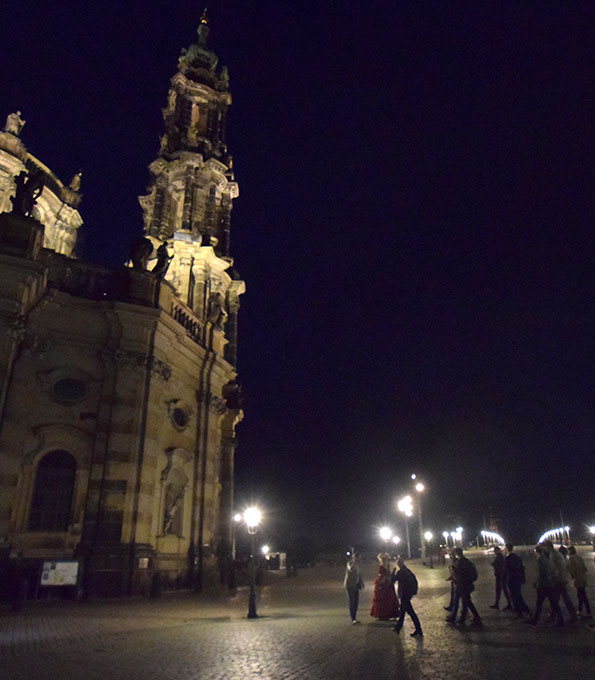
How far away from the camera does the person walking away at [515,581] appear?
1317 centimetres

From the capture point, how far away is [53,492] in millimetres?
18656

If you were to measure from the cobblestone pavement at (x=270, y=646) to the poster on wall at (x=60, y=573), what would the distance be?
74 cm

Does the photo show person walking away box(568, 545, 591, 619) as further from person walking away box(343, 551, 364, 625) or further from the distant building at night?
the distant building at night

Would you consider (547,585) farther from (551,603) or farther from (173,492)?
(173,492)

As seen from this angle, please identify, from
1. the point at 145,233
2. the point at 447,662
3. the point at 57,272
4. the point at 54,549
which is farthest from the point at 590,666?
A: the point at 145,233

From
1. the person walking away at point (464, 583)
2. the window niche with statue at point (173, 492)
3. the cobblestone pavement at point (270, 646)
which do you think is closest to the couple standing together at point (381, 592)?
the cobblestone pavement at point (270, 646)

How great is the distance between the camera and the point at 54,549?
59.0 feet

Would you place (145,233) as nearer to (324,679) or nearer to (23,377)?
(23,377)

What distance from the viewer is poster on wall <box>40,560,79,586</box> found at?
15328 mm

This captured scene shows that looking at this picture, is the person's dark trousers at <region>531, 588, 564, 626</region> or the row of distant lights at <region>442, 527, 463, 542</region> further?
the row of distant lights at <region>442, 527, 463, 542</region>

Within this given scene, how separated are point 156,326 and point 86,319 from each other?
106 inches

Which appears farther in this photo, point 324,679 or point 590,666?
point 590,666

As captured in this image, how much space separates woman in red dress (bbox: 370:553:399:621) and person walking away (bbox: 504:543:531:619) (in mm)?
3055

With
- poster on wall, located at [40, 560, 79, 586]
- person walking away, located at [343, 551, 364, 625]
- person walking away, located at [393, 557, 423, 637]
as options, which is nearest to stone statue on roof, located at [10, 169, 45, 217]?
poster on wall, located at [40, 560, 79, 586]
